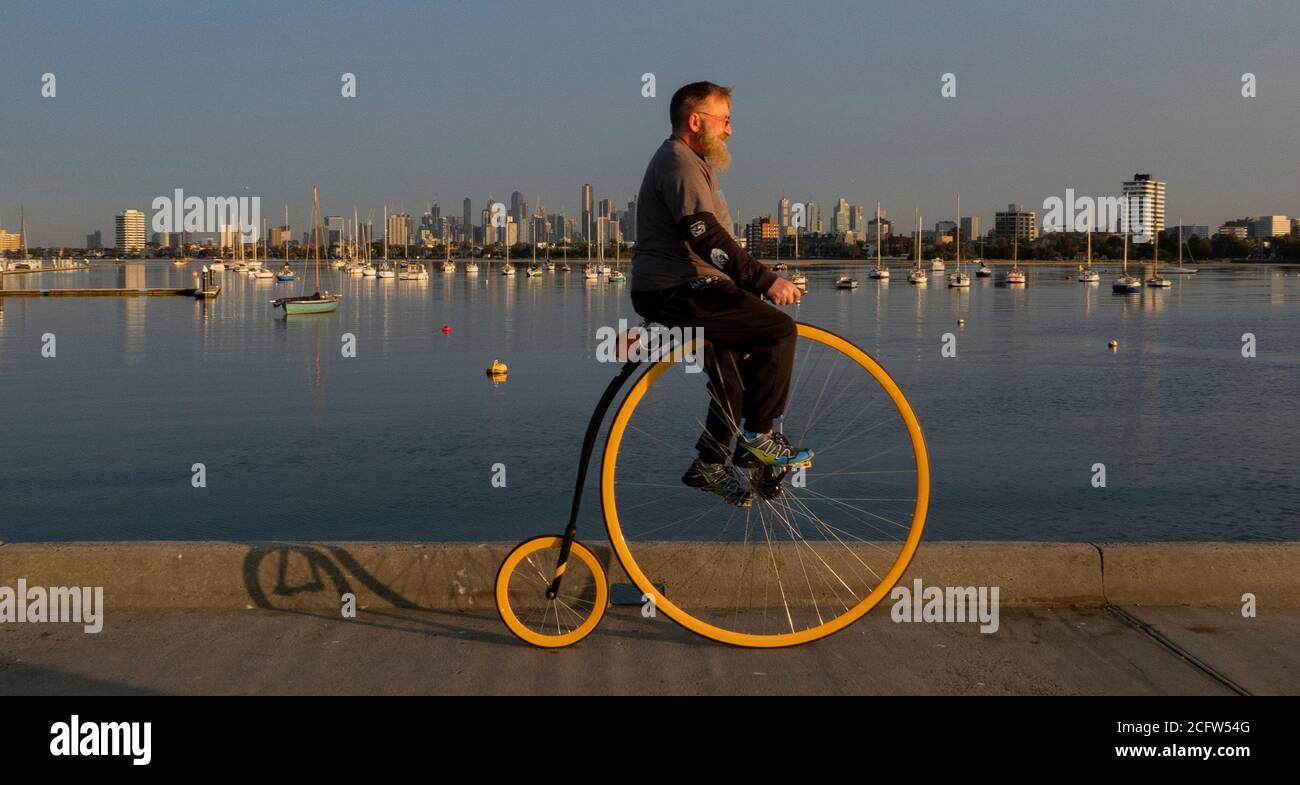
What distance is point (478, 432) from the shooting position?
2912 centimetres

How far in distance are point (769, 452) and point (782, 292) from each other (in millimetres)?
678

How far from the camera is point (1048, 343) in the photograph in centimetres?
6269

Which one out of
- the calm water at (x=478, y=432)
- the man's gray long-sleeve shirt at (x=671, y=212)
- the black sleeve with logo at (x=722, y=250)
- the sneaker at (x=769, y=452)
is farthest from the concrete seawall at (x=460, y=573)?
the calm water at (x=478, y=432)

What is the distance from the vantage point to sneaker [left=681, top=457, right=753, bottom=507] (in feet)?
17.5

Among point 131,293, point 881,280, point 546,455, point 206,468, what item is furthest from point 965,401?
point 881,280

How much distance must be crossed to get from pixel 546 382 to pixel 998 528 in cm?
2343

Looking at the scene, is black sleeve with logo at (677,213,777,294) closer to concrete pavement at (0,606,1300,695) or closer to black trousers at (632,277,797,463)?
black trousers at (632,277,797,463)

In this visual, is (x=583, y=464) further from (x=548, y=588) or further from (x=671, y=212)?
(x=671, y=212)

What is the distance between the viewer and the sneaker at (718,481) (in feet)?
17.5

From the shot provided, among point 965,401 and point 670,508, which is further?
point 965,401

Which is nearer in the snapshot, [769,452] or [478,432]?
[769,452]

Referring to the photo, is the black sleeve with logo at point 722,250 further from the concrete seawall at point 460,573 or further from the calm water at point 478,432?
the calm water at point 478,432

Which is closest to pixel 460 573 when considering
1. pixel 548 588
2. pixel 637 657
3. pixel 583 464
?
pixel 548 588
